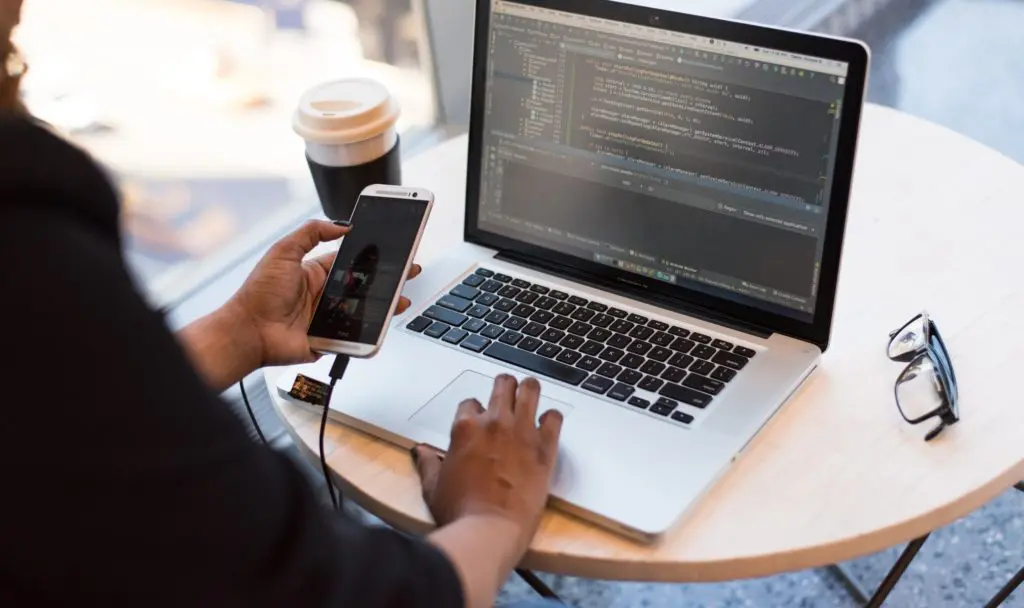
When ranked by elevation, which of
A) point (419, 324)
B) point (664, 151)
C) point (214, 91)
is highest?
point (664, 151)

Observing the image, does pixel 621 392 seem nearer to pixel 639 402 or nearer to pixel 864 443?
pixel 639 402

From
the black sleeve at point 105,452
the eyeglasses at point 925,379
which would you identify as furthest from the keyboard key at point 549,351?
the black sleeve at point 105,452

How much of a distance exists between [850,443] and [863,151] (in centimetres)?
55

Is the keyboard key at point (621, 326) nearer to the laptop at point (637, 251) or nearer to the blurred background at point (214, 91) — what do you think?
the laptop at point (637, 251)

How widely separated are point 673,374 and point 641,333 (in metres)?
0.07

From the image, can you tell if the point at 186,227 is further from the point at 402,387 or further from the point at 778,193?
the point at 778,193

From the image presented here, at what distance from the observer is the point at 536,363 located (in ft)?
3.14

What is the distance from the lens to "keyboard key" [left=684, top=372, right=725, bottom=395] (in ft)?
2.96

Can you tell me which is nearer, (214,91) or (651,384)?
(651,384)

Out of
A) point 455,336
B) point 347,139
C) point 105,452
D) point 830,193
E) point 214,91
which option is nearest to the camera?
point 105,452

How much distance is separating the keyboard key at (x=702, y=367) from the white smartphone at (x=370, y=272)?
0.28m

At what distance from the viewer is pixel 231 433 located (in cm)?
54

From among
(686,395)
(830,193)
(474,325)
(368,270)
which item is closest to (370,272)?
(368,270)

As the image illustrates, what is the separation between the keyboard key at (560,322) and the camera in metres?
1.00
